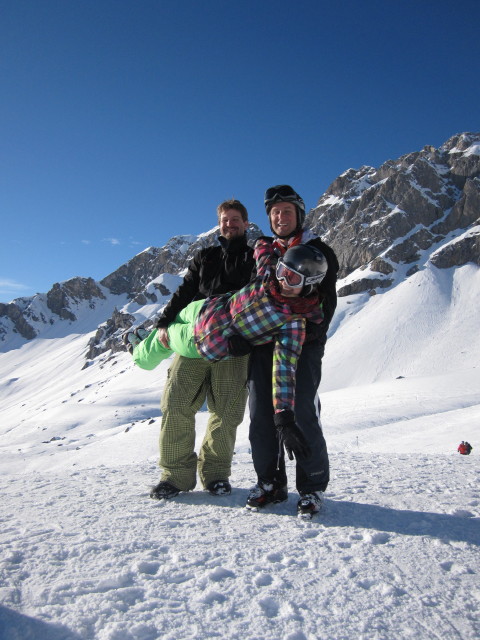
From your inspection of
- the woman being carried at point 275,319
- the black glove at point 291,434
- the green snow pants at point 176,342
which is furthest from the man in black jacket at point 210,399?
the black glove at point 291,434

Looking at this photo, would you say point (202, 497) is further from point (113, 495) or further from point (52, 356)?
point (52, 356)

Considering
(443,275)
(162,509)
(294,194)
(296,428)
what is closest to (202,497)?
(162,509)

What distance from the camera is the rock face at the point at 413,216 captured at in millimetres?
116188

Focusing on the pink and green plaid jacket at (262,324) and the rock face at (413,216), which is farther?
the rock face at (413,216)

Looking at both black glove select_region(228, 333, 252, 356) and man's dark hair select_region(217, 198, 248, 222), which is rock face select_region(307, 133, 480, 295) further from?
black glove select_region(228, 333, 252, 356)

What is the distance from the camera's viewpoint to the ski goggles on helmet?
14.2ft

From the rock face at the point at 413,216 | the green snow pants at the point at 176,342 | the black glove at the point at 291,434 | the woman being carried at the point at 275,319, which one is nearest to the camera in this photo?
the black glove at the point at 291,434

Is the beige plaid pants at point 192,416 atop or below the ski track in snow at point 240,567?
atop

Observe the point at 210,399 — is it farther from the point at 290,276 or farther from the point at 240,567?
the point at 240,567

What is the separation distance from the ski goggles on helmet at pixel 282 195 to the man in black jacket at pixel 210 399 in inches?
26.3

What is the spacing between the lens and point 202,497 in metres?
4.28

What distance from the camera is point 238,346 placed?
4.01 meters

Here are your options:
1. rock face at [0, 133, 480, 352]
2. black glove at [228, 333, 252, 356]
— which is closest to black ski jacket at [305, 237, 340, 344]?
black glove at [228, 333, 252, 356]

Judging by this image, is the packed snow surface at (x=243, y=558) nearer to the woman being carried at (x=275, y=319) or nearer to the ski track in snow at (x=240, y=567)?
the ski track in snow at (x=240, y=567)
